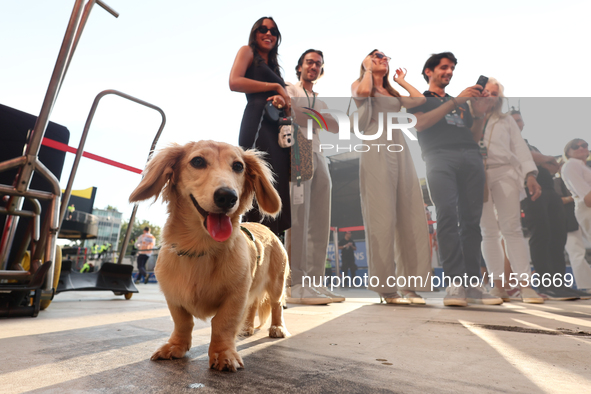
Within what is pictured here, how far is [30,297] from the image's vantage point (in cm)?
276

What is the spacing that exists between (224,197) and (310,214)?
8.94 feet

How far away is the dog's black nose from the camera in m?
1.42

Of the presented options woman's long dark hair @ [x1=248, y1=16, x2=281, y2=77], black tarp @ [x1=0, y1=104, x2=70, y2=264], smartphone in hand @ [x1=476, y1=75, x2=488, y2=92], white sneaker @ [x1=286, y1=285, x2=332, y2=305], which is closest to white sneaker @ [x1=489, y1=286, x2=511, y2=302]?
white sneaker @ [x1=286, y1=285, x2=332, y2=305]

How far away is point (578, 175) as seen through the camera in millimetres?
5586

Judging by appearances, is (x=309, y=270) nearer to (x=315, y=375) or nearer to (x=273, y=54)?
(x=273, y=54)

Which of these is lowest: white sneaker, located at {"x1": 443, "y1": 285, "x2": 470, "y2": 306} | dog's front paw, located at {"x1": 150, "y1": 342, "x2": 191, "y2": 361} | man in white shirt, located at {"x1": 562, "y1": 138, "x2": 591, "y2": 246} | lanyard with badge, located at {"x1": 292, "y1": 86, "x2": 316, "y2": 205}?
dog's front paw, located at {"x1": 150, "y1": 342, "x2": 191, "y2": 361}

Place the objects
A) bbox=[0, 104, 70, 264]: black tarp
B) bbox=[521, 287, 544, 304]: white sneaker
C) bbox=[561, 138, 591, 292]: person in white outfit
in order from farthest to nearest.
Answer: bbox=[561, 138, 591, 292]: person in white outfit
bbox=[521, 287, 544, 304]: white sneaker
bbox=[0, 104, 70, 264]: black tarp

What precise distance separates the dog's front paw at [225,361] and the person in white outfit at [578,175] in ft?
20.4

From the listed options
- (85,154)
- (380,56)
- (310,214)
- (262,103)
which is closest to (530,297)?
(310,214)

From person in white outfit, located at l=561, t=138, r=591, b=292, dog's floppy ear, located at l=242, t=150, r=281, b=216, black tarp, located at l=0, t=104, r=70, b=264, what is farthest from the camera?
person in white outfit, located at l=561, t=138, r=591, b=292

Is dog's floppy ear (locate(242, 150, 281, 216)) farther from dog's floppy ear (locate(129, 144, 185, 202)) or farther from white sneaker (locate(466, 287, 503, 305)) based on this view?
white sneaker (locate(466, 287, 503, 305))

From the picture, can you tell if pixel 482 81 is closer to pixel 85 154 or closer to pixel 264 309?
pixel 264 309

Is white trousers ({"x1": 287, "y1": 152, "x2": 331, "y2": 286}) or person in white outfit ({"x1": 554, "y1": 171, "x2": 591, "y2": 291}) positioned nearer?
white trousers ({"x1": 287, "y1": 152, "x2": 331, "y2": 286})

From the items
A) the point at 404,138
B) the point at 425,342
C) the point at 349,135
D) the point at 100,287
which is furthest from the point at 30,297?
the point at 404,138
